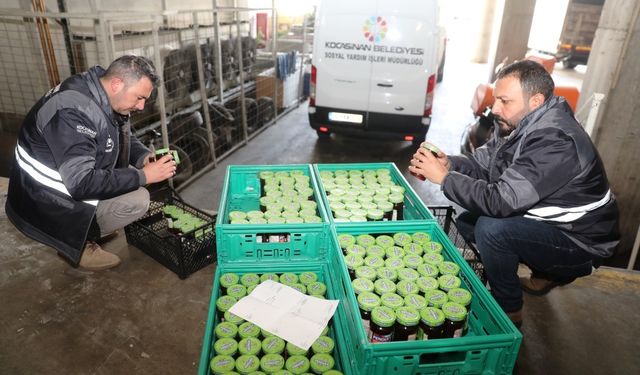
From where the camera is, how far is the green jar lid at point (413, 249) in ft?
7.96

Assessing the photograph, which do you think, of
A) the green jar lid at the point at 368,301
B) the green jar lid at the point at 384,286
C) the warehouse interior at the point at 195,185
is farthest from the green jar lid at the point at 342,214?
the warehouse interior at the point at 195,185

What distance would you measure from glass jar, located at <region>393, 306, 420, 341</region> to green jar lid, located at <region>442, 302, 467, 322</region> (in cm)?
15

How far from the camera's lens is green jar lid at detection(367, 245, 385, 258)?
2.40 meters

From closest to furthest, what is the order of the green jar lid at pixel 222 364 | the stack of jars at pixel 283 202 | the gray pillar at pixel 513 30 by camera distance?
the green jar lid at pixel 222 364 → the stack of jars at pixel 283 202 → the gray pillar at pixel 513 30

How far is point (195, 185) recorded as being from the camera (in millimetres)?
5277

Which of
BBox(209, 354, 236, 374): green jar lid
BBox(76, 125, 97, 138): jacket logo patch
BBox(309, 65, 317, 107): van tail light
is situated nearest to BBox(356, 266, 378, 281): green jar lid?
BBox(209, 354, 236, 374): green jar lid

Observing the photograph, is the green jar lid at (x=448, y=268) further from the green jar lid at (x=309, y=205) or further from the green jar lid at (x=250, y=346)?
the green jar lid at (x=250, y=346)

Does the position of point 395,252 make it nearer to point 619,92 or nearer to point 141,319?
point 141,319

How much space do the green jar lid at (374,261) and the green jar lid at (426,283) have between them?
23cm

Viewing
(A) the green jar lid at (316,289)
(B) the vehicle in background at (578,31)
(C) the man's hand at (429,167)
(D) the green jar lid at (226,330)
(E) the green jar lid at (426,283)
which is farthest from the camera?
(B) the vehicle in background at (578,31)

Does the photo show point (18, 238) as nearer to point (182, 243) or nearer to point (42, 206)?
point (42, 206)

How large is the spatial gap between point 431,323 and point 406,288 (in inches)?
10.2

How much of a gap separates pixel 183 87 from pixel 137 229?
2764 millimetres

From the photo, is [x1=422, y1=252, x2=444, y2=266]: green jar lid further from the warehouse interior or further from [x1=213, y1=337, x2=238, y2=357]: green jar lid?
[x1=213, y1=337, x2=238, y2=357]: green jar lid
